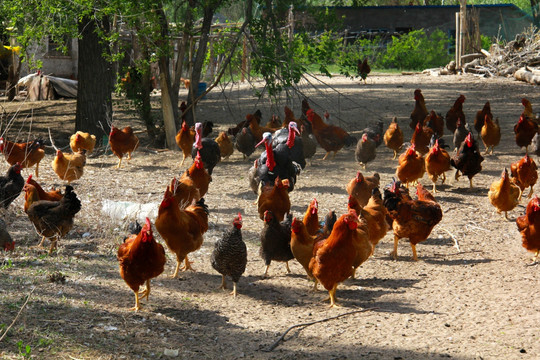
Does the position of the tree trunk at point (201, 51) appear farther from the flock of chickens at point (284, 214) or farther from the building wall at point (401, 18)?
the building wall at point (401, 18)

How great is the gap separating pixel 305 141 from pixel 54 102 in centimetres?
1178

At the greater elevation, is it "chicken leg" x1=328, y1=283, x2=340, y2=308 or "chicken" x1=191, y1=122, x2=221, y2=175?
"chicken" x1=191, y1=122, x2=221, y2=175

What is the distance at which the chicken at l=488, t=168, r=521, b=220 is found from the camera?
9.15 meters

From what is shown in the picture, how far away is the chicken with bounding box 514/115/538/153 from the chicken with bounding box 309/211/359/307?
7.81 metres

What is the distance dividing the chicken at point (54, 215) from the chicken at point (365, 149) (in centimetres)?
617

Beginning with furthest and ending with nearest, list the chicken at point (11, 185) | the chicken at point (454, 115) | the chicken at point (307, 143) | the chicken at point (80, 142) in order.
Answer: the chicken at point (454, 115) → the chicken at point (80, 142) → the chicken at point (307, 143) → the chicken at point (11, 185)

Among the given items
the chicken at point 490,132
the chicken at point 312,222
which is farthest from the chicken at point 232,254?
the chicken at point 490,132

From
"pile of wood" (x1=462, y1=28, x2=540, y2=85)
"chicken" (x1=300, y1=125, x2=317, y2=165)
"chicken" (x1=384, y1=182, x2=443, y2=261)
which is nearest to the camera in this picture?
"chicken" (x1=384, y1=182, x2=443, y2=261)

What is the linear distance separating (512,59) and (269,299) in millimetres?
19851

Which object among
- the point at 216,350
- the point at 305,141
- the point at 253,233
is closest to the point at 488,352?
the point at 216,350

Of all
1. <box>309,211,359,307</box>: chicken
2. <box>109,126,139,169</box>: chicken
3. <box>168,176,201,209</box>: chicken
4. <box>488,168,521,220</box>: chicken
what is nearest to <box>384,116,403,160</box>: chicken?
<box>488,168,521,220</box>: chicken

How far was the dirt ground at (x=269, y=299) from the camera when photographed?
209 inches

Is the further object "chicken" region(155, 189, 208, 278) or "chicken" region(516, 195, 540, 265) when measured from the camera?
"chicken" region(516, 195, 540, 265)

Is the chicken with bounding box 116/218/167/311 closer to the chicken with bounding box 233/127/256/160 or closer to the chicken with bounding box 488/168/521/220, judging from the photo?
the chicken with bounding box 488/168/521/220
